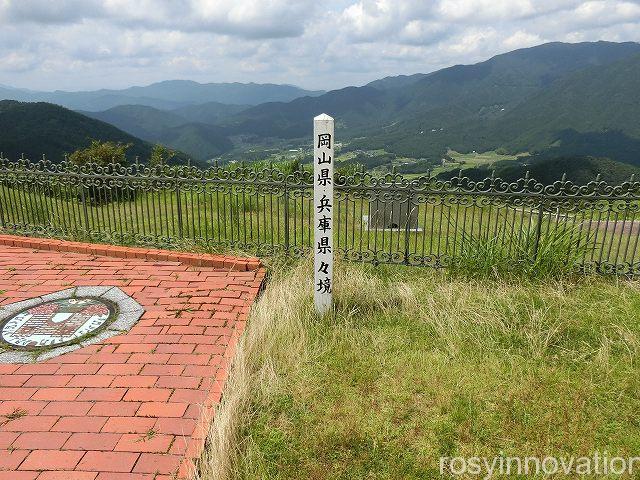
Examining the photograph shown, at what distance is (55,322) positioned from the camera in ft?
14.8

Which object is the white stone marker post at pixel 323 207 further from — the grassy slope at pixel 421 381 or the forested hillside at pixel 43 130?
the forested hillside at pixel 43 130

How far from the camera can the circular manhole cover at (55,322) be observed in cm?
419

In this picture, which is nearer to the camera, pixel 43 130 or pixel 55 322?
pixel 55 322

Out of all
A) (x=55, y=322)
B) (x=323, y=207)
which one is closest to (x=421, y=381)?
(x=323, y=207)

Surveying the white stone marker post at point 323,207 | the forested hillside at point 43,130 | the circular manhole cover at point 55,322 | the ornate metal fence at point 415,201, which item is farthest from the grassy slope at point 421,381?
the forested hillside at point 43,130

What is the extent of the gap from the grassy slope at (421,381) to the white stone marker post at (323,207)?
0.28 metres

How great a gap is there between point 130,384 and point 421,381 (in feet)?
7.74

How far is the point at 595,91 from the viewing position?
7697 inches

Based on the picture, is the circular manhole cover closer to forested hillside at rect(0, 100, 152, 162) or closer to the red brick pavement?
the red brick pavement

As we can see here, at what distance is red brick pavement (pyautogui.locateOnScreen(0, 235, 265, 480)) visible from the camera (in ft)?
9.24

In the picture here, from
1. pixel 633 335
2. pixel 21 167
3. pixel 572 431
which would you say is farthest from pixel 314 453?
pixel 21 167

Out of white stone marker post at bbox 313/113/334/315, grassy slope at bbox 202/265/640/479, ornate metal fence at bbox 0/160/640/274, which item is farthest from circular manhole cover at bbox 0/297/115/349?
white stone marker post at bbox 313/113/334/315

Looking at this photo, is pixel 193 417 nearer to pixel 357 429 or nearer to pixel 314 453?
pixel 314 453

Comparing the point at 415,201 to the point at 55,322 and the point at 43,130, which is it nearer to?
the point at 55,322
